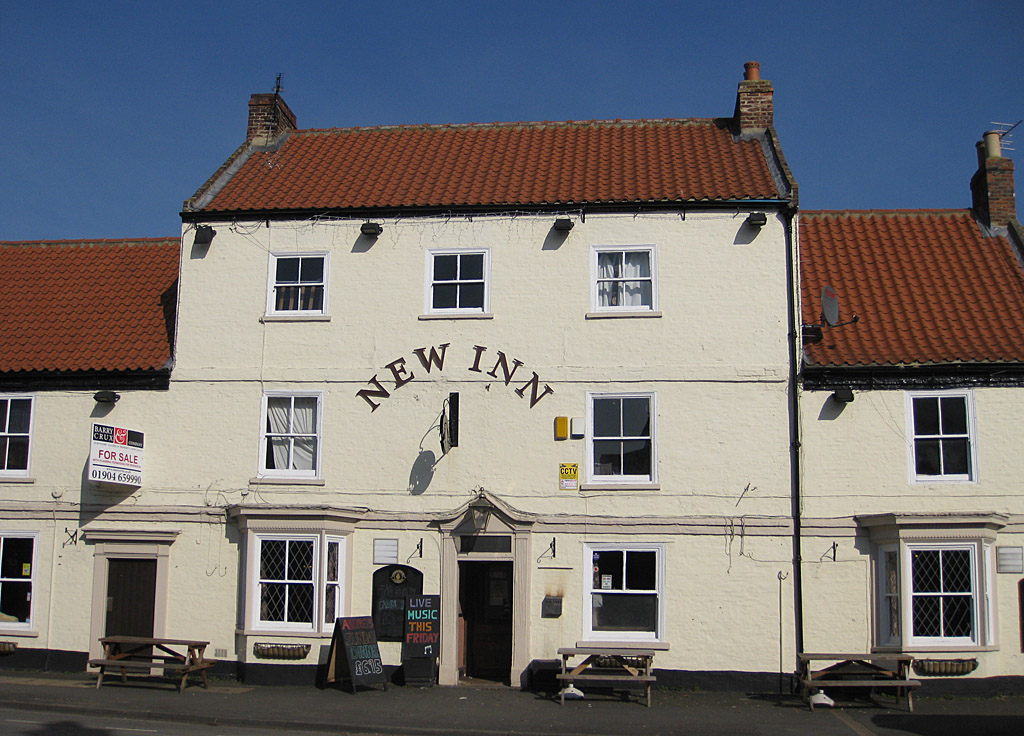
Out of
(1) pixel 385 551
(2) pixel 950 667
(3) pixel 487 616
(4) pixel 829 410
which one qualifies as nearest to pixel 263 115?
(1) pixel 385 551

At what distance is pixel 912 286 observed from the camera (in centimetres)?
1809

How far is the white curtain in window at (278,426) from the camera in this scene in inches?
679

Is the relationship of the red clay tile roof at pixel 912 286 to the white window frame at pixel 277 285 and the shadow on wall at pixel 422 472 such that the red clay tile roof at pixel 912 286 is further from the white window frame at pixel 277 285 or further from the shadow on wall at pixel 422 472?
the white window frame at pixel 277 285

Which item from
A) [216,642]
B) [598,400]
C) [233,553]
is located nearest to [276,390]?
[233,553]

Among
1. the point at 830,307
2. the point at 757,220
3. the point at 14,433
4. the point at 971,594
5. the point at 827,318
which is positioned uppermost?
the point at 757,220

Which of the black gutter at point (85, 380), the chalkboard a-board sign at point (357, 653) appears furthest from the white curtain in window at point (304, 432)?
the chalkboard a-board sign at point (357, 653)

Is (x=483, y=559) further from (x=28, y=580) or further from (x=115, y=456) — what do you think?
(x=28, y=580)

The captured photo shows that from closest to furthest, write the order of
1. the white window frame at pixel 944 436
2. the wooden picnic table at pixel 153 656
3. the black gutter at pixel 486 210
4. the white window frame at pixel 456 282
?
1. the wooden picnic table at pixel 153 656
2. the white window frame at pixel 944 436
3. the black gutter at pixel 486 210
4. the white window frame at pixel 456 282

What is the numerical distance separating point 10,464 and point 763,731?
46.3 ft

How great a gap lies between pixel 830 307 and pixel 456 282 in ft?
21.6

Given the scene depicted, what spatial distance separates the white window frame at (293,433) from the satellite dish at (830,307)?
8982 mm

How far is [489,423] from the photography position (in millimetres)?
16797

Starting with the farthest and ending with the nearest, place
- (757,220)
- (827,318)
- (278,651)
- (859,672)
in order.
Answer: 1. (757,220)
2. (827,318)
3. (278,651)
4. (859,672)

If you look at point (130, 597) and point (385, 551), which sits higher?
point (385, 551)
